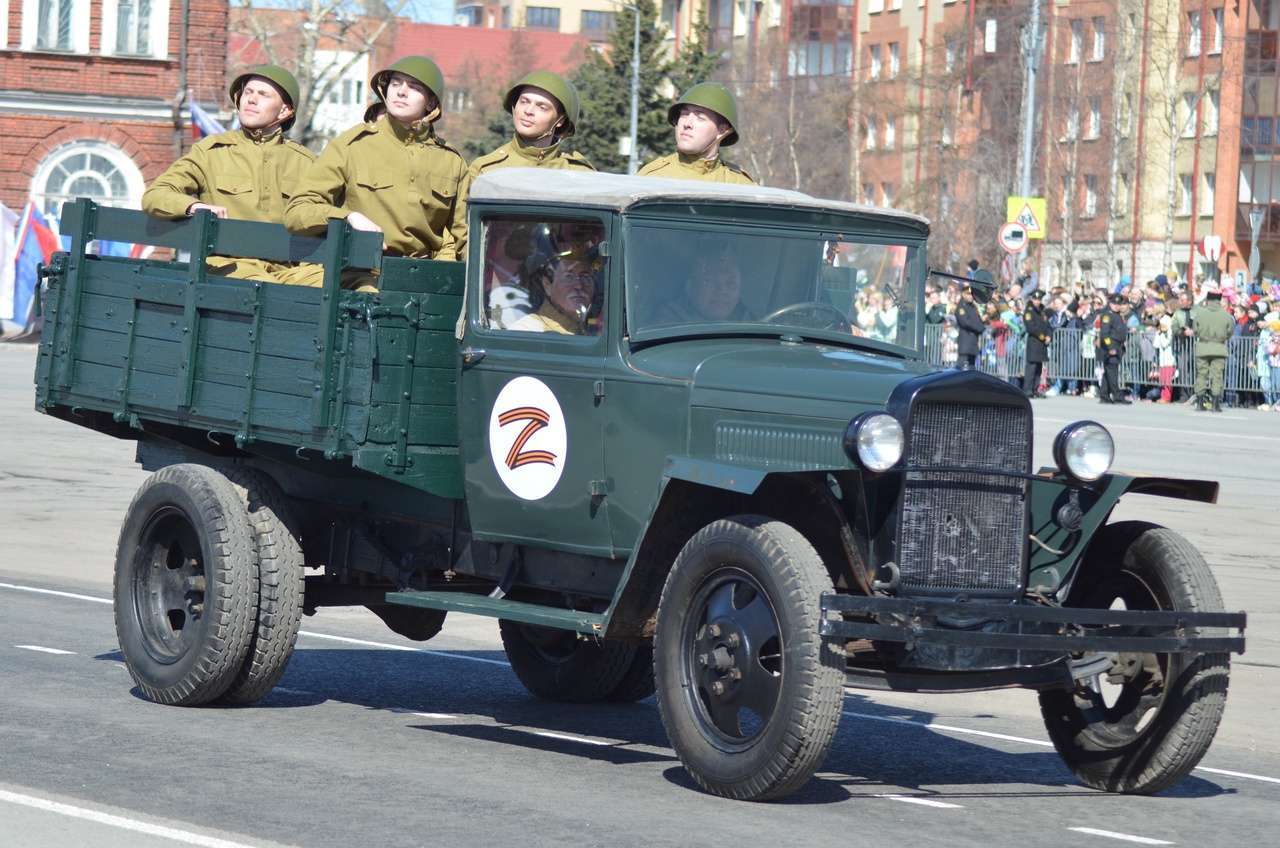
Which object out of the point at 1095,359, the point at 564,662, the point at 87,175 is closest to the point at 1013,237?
the point at 1095,359

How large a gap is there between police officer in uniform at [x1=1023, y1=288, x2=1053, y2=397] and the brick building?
2105 centimetres

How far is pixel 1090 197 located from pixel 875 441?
64469mm

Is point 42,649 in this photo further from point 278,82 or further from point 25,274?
point 25,274

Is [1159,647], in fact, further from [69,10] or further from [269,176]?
[69,10]

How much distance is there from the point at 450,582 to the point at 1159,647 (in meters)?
3.04

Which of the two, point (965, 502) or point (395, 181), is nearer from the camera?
point (965, 502)

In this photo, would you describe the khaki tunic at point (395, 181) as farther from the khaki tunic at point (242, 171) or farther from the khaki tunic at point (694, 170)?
the khaki tunic at point (694, 170)

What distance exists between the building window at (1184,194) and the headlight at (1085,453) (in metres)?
63.2

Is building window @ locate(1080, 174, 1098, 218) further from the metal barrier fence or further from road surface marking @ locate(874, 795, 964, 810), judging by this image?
road surface marking @ locate(874, 795, 964, 810)

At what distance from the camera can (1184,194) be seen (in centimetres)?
6969

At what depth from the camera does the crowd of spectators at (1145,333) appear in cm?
3484

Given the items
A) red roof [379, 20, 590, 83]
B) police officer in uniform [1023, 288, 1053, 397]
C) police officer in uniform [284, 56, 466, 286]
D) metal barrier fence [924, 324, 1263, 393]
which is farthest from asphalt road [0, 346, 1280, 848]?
red roof [379, 20, 590, 83]

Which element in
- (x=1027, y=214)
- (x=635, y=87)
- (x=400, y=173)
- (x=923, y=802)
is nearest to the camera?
(x=923, y=802)

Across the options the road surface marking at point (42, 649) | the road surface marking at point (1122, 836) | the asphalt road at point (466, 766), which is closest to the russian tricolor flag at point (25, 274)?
the asphalt road at point (466, 766)
